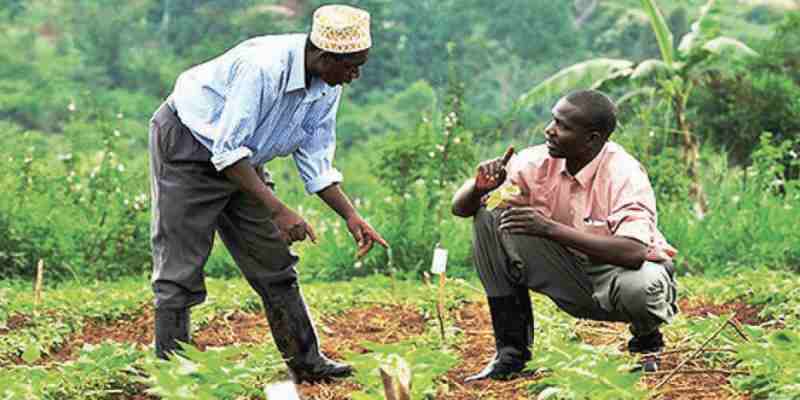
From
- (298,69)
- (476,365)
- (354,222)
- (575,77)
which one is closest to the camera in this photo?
(298,69)

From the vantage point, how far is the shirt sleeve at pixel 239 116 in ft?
14.5

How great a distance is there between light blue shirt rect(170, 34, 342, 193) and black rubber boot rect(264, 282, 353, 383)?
0.56 m

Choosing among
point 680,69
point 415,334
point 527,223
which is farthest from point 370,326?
point 680,69

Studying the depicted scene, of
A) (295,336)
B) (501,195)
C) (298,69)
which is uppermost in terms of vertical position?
(298,69)

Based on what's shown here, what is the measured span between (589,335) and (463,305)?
143 centimetres

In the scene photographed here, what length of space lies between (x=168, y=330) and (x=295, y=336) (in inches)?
19.5

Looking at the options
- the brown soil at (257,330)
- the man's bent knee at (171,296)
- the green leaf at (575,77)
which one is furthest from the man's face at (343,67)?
the green leaf at (575,77)

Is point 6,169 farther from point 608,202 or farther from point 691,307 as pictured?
point 608,202

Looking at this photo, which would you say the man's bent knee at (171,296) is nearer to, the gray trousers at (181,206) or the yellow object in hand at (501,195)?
the gray trousers at (181,206)

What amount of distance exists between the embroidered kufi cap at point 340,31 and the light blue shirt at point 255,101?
0.15 meters

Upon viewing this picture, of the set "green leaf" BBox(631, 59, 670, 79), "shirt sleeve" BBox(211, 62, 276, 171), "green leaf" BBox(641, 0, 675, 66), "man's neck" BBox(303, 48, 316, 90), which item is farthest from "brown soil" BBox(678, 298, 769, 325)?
"green leaf" BBox(641, 0, 675, 66)

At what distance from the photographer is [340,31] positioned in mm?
4383

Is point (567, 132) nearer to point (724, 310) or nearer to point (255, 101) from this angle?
point (255, 101)

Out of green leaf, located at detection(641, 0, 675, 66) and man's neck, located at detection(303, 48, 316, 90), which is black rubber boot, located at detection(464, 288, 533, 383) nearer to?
man's neck, located at detection(303, 48, 316, 90)
